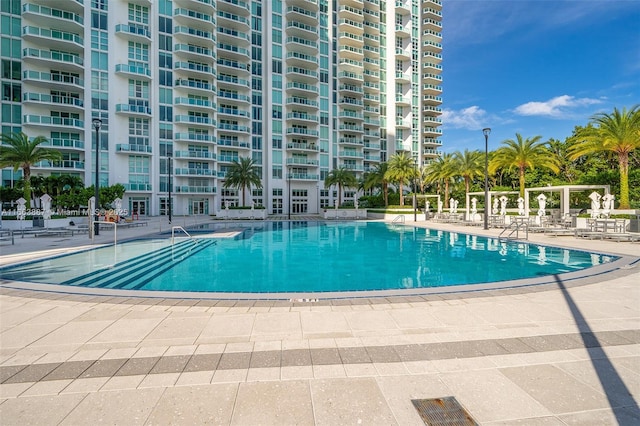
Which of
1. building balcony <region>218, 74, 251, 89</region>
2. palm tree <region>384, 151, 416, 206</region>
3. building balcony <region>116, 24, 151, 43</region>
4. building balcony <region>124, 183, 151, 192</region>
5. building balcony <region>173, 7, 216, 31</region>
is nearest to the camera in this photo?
palm tree <region>384, 151, 416, 206</region>

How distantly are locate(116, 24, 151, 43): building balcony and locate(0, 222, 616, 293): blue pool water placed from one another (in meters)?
Result: 39.9

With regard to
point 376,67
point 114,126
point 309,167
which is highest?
point 376,67

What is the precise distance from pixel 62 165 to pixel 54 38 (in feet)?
50.4

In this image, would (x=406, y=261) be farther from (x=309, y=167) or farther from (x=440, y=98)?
(x=440, y=98)

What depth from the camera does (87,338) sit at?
4.73 metres

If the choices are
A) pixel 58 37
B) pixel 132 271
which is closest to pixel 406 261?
pixel 132 271

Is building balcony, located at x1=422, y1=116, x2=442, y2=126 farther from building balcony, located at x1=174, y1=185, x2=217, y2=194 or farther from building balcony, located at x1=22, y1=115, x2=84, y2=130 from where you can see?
building balcony, located at x1=22, y1=115, x2=84, y2=130

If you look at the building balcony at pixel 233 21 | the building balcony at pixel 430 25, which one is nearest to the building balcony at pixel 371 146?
the building balcony at pixel 430 25

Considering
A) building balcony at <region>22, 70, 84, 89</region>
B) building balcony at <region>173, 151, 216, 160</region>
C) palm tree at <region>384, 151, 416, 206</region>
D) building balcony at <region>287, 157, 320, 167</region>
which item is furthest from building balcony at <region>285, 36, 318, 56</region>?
building balcony at <region>22, 70, 84, 89</region>

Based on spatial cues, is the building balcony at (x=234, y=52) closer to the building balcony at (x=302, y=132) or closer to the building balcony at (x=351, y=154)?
the building balcony at (x=302, y=132)

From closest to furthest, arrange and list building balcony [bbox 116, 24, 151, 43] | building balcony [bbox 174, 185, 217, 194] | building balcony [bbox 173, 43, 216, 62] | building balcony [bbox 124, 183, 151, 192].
Answer: building balcony [bbox 116, 24, 151, 43]
building balcony [bbox 124, 183, 151, 192]
building balcony [bbox 173, 43, 216, 62]
building balcony [bbox 174, 185, 217, 194]

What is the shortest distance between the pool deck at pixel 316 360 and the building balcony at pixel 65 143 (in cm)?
4347

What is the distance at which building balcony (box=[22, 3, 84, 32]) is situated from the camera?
39312 millimetres

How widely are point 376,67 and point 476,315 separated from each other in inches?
2570
